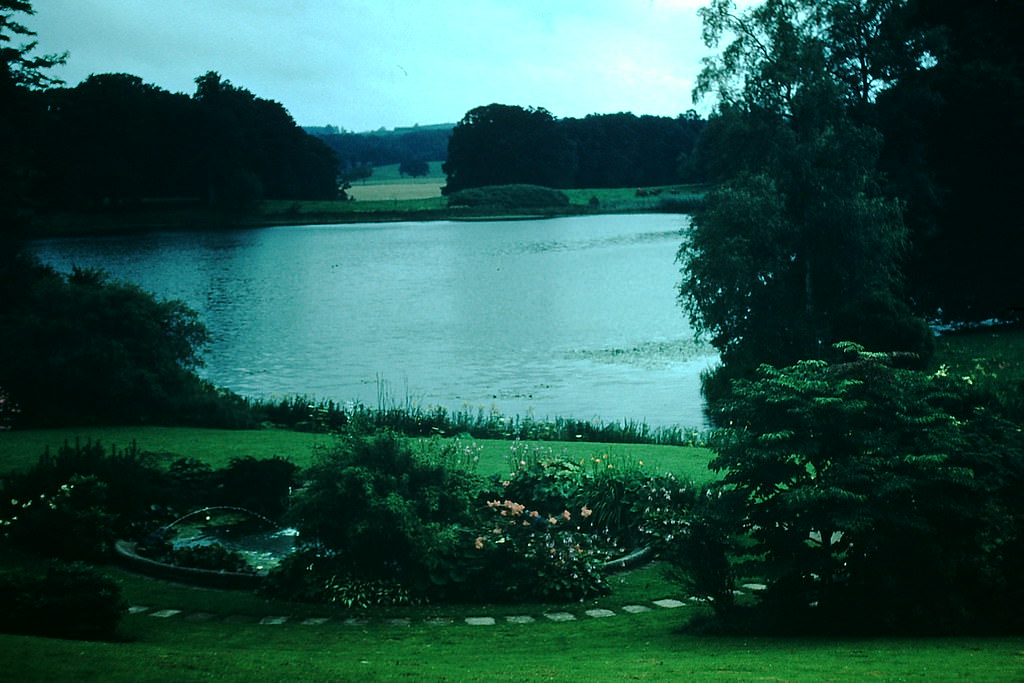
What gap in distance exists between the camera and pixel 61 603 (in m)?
7.77

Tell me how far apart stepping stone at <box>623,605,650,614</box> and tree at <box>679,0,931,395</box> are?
1895 centimetres

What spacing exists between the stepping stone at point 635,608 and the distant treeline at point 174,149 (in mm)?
61126

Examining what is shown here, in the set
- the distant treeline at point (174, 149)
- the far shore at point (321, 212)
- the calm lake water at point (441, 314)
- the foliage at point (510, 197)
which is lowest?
the calm lake water at point (441, 314)

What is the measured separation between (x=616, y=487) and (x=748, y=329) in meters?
19.1

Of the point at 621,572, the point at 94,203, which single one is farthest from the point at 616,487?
the point at 94,203

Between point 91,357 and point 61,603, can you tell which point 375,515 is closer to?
point 61,603

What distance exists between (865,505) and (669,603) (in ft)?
8.50

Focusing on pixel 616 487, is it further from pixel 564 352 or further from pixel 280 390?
pixel 564 352

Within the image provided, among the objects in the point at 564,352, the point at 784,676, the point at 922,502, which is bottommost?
the point at 564,352

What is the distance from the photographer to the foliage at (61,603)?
7.68 m

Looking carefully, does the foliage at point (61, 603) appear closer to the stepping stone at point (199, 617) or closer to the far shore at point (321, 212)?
the stepping stone at point (199, 617)

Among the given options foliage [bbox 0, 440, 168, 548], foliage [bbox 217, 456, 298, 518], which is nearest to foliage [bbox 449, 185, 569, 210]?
foliage [bbox 217, 456, 298, 518]

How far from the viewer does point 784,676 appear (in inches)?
259

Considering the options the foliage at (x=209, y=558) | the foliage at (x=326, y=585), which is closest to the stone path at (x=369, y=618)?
the foliage at (x=326, y=585)
